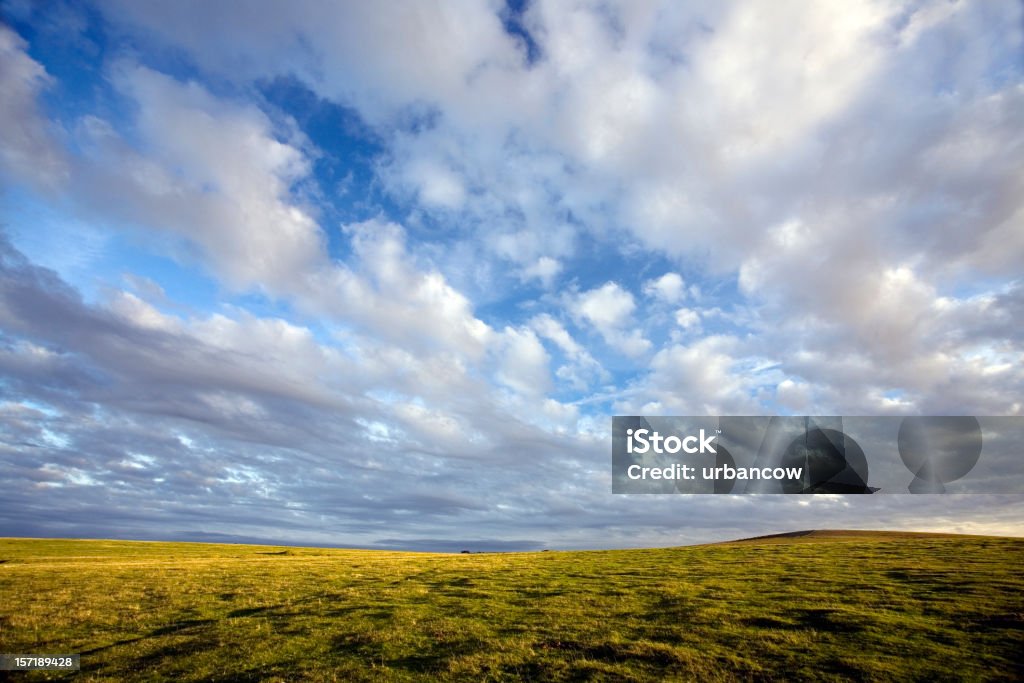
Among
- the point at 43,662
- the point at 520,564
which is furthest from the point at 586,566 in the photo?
the point at 43,662

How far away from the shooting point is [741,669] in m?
17.6

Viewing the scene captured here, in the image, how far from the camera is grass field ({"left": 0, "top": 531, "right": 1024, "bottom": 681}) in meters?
18.5

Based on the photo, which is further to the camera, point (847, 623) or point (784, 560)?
point (784, 560)

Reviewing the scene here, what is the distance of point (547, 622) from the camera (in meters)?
24.7

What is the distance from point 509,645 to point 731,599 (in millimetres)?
14582

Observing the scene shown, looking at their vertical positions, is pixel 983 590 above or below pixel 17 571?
above

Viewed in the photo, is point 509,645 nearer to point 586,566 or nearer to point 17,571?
point 586,566

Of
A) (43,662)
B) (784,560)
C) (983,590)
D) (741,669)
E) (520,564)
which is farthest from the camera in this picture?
(520,564)

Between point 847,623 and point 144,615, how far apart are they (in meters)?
36.5

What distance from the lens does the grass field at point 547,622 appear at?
60.6ft

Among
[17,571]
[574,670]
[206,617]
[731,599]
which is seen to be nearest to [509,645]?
[574,670]

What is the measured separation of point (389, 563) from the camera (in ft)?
176

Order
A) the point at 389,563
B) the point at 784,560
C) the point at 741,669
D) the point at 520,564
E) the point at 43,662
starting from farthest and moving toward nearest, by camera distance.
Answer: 1. the point at 389,563
2. the point at 520,564
3. the point at 784,560
4. the point at 43,662
5. the point at 741,669

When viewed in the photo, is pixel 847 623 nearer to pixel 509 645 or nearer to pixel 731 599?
pixel 731 599
